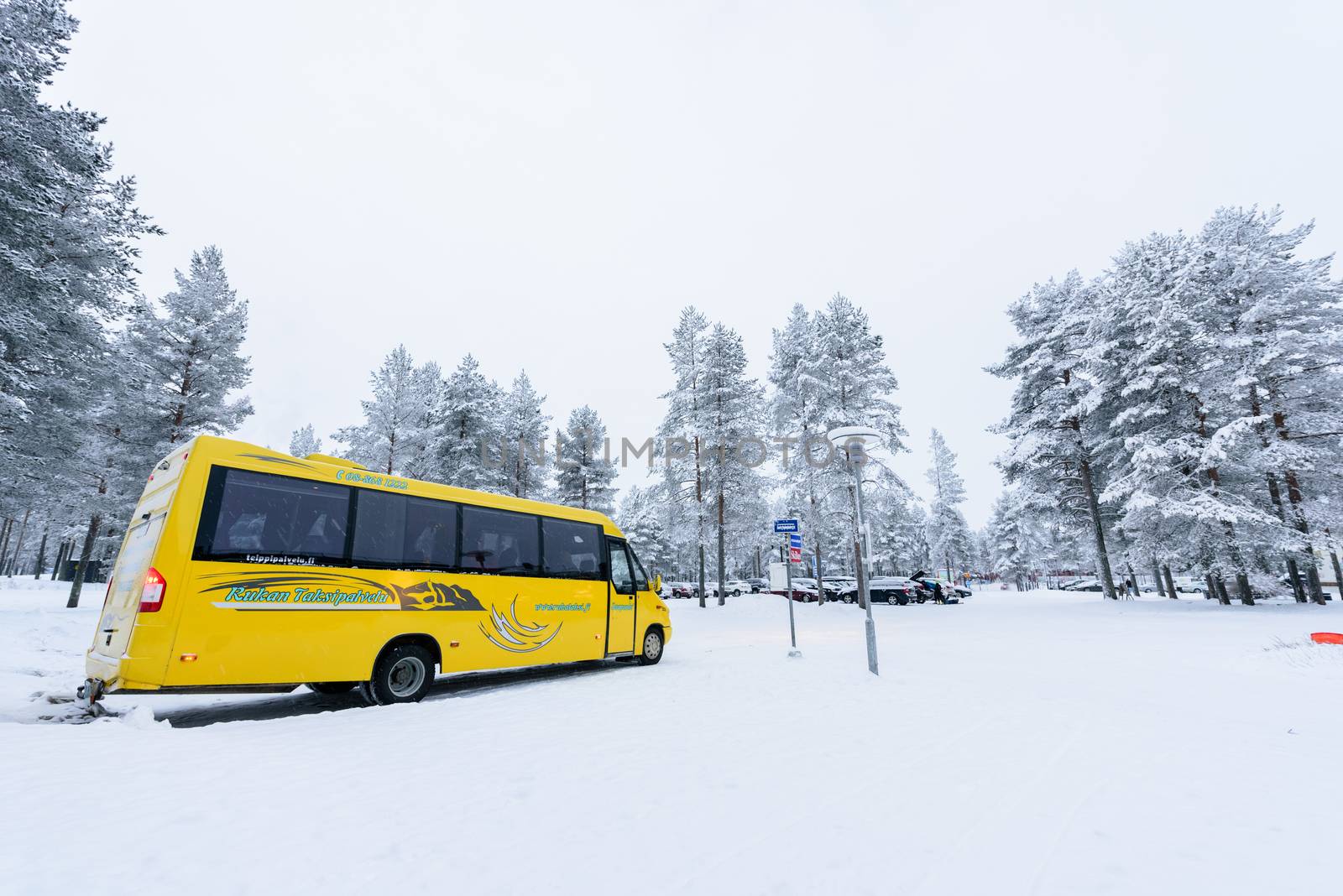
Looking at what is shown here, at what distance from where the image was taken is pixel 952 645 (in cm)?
1436

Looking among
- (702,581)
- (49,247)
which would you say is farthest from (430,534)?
(702,581)

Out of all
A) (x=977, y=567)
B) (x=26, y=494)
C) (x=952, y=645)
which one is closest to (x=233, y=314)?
(x=26, y=494)

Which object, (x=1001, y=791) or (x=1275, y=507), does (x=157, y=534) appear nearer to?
(x=1001, y=791)

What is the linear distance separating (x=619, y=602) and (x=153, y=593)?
7167 millimetres

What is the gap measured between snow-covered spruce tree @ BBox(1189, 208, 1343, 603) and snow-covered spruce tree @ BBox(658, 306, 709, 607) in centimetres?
2044

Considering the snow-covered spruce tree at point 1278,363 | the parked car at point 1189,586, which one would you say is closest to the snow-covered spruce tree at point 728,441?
the snow-covered spruce tree at point 1278,363

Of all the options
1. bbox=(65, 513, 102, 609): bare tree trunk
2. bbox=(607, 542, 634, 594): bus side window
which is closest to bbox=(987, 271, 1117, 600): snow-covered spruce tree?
bbox=(607, 542, 634, 594): bus side window

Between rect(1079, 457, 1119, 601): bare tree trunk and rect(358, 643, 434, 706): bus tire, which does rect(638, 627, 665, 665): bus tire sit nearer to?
rect(358, 643, 434, 706): bus tire

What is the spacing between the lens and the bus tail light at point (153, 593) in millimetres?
6086

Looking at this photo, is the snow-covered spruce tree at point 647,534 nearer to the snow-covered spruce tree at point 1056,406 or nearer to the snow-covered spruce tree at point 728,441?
the snow-covered spruce tree at point 728,441

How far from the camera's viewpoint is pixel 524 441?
117 ft

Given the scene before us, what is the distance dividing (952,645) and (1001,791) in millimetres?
11127

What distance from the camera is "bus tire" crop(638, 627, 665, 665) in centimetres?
1201

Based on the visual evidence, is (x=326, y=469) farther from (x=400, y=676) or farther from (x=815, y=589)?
(x=815, y=589)
